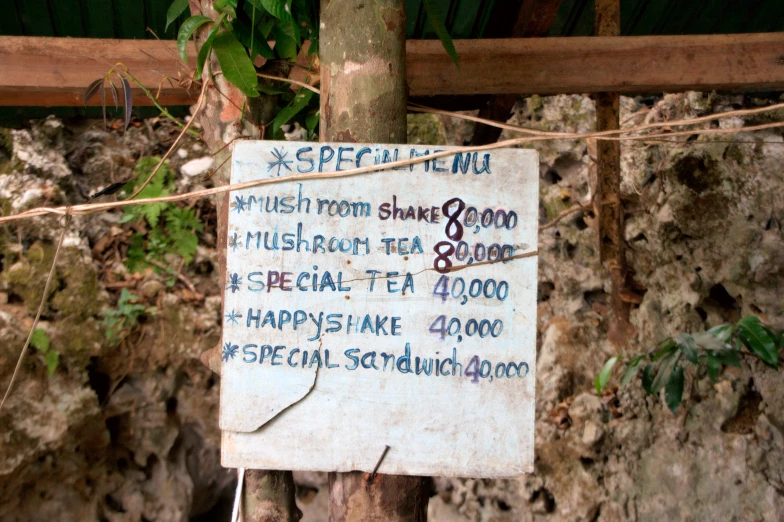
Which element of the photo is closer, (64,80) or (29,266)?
(64,80)

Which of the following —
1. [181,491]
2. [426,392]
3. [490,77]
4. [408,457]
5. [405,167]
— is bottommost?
[181,491]

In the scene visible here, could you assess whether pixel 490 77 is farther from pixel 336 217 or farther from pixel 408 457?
pixel 408 457

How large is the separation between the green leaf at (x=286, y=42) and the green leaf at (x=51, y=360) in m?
2.19

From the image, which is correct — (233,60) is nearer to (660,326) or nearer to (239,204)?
(239,204)

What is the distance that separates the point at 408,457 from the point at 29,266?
8.74 ft

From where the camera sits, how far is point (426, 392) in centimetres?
139

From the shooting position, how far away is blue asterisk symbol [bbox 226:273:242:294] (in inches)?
54.8

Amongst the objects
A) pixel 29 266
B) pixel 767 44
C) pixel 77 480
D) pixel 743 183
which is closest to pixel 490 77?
pixel 767 44

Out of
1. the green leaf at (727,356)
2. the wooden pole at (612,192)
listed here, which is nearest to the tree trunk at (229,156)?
the wooden pole at (612,192)

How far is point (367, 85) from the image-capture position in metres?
1.44

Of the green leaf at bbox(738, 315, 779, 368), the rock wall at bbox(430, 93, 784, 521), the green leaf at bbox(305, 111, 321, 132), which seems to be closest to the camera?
the green leaf at bbox(305, 111, 321, 132)

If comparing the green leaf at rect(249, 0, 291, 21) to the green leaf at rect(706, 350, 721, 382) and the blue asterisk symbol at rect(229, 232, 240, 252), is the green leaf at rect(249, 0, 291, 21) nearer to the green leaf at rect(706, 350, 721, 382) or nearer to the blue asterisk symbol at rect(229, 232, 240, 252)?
the blue asterisk symbol at rect(229, 232, 240, 252)

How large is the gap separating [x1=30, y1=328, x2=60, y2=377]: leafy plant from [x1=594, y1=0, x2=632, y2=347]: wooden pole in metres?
2.61

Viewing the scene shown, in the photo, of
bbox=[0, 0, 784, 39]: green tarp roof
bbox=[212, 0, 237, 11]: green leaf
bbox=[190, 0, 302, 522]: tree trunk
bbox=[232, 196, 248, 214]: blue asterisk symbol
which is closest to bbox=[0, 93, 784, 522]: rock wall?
bbox=[0, 0, 784, 39]: green tarp roof
